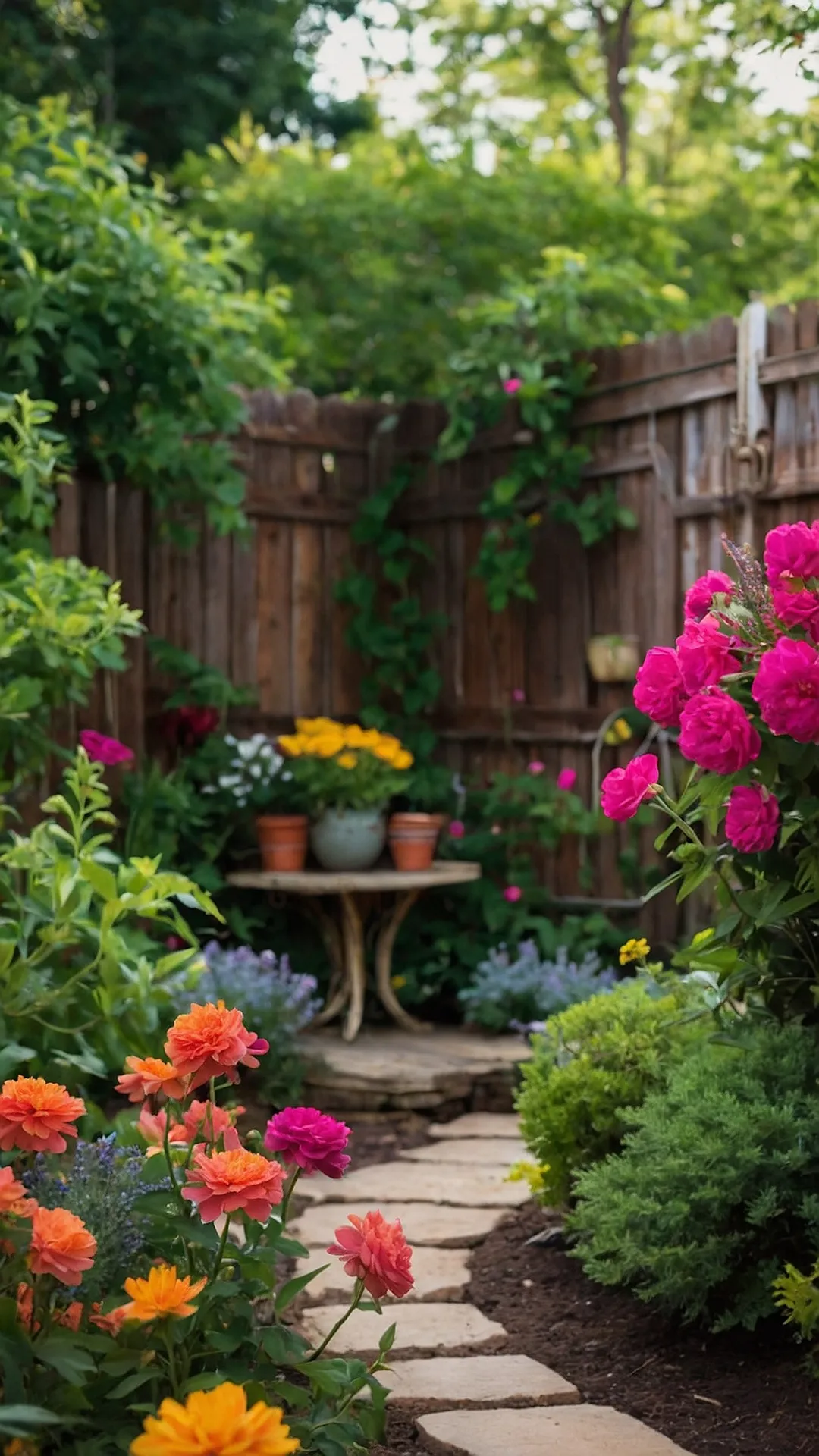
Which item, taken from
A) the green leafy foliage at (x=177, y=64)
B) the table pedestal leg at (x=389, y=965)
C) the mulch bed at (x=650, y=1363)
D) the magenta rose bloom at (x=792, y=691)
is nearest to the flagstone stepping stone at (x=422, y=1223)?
the mulch bed at (x=650, y=1363)

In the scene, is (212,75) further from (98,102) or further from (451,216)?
(451,216)

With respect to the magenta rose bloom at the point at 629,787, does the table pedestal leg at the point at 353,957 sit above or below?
below

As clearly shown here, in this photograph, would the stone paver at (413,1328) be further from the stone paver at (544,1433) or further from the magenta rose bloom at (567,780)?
the magenta rose bloom at (567,780)

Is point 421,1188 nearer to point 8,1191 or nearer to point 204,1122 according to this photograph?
point 204,1122

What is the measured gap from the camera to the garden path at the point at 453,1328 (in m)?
2.23

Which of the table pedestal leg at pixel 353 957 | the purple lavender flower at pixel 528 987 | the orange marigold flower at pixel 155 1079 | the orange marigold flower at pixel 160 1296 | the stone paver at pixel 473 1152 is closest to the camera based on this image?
the orange marigold flower at pixel 160 1296

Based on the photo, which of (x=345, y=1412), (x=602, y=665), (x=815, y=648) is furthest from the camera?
(x=602, y=665)

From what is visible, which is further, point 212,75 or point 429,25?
point 429,25

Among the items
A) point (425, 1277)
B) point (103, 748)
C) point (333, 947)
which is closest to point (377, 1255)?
point (425, 1277)

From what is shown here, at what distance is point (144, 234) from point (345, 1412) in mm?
3543

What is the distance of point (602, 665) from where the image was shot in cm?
529

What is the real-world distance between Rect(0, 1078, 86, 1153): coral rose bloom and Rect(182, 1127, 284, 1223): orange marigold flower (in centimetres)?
18

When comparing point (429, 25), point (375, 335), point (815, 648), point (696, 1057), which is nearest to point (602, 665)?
point (696, 1057)

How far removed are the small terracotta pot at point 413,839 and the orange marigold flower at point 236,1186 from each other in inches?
142
